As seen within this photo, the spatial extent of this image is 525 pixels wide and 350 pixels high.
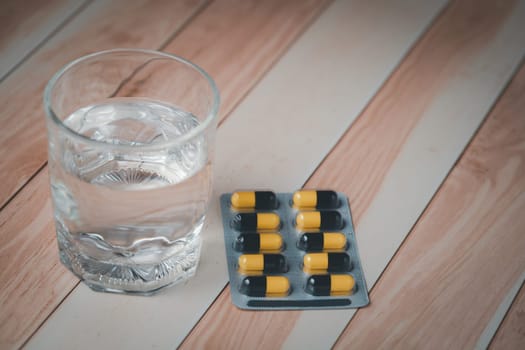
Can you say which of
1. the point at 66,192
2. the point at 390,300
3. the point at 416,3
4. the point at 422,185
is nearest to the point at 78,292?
the point at 66,192

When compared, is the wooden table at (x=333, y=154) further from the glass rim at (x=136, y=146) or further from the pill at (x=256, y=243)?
the glass rim at (x=136, y=146)

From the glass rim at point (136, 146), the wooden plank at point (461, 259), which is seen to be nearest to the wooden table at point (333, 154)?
the wooden plank at point (461, 259)

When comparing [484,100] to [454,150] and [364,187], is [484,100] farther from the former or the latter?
[364,187]

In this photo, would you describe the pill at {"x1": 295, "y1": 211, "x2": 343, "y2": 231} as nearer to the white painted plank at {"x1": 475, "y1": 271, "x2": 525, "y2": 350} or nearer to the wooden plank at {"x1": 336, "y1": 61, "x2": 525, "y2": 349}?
the wooden plank at {"x1": 336, "y1": 61, "x2": 525, "y2": 349}

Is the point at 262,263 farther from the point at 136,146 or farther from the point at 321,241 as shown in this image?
the point at 136,146

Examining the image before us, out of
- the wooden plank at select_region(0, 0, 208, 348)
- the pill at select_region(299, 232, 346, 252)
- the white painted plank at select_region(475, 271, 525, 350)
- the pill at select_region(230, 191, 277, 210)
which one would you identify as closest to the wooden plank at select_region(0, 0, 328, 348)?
the wooden plank at select_region(0, 0, 208, 348)

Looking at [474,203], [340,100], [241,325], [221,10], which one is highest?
[221,10]

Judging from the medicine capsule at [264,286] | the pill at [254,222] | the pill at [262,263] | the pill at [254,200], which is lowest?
the medicine capsule at [264,286]
